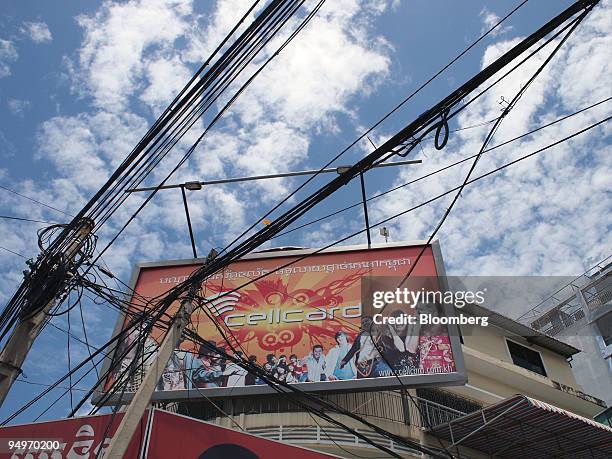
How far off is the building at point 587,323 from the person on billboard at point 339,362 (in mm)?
15949

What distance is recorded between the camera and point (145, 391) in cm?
528

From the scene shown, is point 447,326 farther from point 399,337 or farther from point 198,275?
point 198,275

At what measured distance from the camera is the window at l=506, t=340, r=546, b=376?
50.5ft

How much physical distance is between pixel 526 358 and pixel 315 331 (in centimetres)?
864

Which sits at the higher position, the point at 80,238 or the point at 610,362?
the point at 610,362

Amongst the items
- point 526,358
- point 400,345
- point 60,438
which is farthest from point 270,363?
point 526,358

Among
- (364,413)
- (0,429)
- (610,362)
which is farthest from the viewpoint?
(610,362)

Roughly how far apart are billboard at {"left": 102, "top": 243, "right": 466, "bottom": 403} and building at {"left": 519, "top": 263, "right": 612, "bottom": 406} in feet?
49.5

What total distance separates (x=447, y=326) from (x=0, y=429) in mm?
7389

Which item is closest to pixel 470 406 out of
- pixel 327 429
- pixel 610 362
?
pixel 327 429

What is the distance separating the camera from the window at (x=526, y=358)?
15.4m

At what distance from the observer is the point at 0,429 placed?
6.87 m

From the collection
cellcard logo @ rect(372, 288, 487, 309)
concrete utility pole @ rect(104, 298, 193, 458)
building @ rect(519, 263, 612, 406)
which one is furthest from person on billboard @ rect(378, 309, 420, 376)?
building @ rect(519, 263, 612, 406)

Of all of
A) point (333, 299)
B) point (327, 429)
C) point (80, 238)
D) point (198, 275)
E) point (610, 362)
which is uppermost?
point (610, 362)
